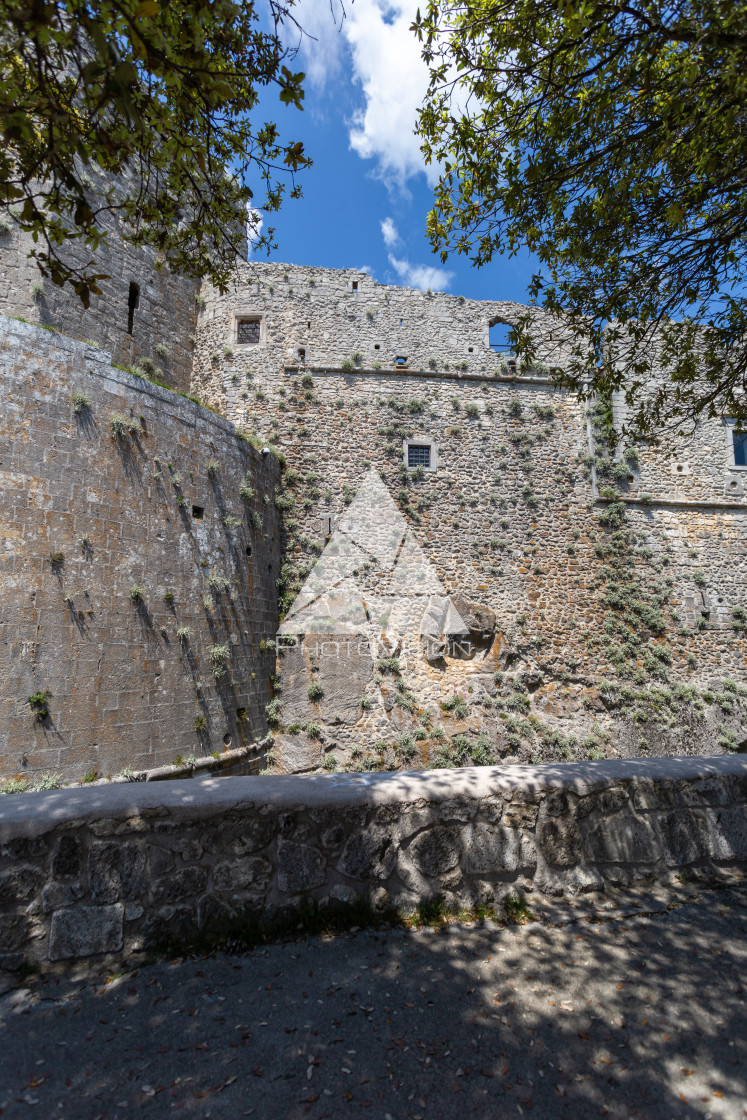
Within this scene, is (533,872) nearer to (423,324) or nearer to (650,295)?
(650,295)

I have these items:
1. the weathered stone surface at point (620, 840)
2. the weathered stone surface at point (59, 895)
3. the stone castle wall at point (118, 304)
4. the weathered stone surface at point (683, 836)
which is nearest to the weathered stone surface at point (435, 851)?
the weathered stone surface at point (620, 840)

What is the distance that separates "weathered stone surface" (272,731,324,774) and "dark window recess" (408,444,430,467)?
615 cm

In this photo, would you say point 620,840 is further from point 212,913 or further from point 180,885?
point 180,885

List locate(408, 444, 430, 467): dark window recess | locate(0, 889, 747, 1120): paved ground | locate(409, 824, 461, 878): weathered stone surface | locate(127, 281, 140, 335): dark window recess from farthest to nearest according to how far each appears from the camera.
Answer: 1. locate(408, 444, 430, 467): dark window recess
2. locate(127, 281, 140, 335): dark window recess
3. locate(409, 824, 461, 878): weathered stone surface
4. locate(0, 889, 747, 1120): paved ground

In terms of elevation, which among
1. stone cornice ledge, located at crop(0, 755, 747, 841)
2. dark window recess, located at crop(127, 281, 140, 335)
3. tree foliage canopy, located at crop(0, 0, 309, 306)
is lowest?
stone cornice ledge, located at crop(0, 755, 747, 841)

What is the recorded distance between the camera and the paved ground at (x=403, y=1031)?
70.1 inches

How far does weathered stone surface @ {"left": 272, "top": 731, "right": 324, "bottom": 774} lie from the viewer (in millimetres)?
9766

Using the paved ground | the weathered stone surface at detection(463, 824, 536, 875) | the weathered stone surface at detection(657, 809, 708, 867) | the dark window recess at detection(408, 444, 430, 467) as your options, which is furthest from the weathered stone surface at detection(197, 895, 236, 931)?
the dark window recess at detection(408, 444, 430, 467)

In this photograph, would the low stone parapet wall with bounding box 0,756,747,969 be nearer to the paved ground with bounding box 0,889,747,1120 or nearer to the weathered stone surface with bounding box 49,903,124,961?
the weathered stone surface with bounding box 49,903,124,961

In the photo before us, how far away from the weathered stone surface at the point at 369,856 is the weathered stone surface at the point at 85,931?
3.32ft

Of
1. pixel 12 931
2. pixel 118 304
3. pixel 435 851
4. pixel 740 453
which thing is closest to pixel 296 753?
pixel 435 851

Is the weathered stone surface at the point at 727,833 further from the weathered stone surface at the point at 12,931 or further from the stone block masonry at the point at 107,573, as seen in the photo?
the stone block masonry at the point at 107,573

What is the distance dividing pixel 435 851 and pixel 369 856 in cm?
34

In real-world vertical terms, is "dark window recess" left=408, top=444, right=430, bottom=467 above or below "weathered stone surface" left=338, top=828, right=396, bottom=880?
above
